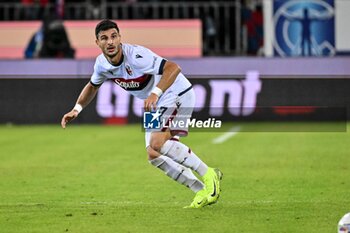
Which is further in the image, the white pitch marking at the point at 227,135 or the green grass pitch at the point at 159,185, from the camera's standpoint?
the white pitch marking at the point at 227,135

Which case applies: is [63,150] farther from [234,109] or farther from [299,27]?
[299,27]

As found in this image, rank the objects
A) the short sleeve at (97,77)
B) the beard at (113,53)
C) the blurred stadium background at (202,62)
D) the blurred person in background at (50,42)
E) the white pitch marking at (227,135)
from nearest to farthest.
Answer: the beard at (113,53), the short sleeve at (97,77), the white pitch marking at (227,135), the blurred stadium background at (202,62), the blurred person in background at (50,42)

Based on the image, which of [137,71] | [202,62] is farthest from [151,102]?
[202,62]

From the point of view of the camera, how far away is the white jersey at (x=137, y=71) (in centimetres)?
958

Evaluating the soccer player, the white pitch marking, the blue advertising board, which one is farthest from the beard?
the blue advertising board

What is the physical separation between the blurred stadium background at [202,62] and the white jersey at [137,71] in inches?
204

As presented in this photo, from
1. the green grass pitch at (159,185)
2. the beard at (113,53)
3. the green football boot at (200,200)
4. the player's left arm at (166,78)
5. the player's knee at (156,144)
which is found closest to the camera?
the green grass pitch at (159,185)

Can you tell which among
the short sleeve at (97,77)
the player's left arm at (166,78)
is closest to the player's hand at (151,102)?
the player's left arm at (166,78)

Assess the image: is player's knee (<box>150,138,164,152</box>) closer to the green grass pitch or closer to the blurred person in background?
the green grass pitch

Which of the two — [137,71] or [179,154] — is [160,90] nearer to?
[137,71]

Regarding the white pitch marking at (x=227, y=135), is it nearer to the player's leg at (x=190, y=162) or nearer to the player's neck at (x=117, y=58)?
the player's leg at (x=190, y=162)

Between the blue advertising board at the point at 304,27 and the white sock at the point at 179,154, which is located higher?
the white sock at the point at 179,154

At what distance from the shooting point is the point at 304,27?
78.6ft

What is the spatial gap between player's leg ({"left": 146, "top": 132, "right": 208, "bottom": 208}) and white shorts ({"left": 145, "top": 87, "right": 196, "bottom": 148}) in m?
0.09
